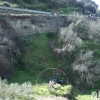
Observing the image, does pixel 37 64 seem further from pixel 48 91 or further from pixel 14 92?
pixel 14 92

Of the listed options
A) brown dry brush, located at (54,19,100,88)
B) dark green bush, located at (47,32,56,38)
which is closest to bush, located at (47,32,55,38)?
dark green bush, located at (47,32,56,38)

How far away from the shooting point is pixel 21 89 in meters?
16.9

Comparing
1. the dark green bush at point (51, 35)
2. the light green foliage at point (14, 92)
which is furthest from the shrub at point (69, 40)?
the light green foliage at point (14, 92)

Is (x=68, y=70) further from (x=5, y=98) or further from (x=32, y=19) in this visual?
(x=5, y=98)

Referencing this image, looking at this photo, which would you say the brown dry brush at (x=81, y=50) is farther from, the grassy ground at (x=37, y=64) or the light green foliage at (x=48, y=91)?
the light green foliage at (x=48, y=91)

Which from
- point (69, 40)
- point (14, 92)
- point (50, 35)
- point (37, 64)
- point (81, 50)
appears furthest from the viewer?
point (50, 35)

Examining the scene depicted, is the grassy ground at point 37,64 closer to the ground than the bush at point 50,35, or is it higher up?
closer to the ground

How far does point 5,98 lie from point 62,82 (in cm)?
950

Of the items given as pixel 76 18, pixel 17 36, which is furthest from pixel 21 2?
pixel 17 36

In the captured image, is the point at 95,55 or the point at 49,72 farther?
the point at 95,55

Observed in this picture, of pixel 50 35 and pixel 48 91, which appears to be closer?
pixel 48 91

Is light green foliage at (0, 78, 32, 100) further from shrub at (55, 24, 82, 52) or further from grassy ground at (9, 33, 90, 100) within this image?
shrub at (55, 24, 82, 52)

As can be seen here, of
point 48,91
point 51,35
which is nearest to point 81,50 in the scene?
point 51,35

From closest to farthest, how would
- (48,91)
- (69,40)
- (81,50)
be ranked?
(48,91) → (81,50) → (69,40)
